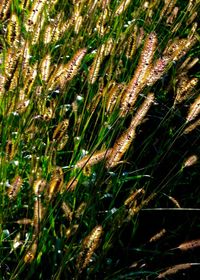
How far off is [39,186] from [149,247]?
0.89 m

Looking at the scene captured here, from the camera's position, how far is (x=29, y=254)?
1.51 metres

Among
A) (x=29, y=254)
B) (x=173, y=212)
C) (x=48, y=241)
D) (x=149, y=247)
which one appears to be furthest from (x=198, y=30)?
(x=29, y=254)

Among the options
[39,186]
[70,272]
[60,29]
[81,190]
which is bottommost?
[70,272]

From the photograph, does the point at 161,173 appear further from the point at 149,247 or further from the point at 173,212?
the point at 149,247

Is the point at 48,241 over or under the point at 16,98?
under

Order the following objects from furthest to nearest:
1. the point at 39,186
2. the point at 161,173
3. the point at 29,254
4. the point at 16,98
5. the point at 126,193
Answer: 1. the point at 161,173
2. the point at 126,193
3. the point at 16,98
4. the point at 39,186
5. the point at 29,254

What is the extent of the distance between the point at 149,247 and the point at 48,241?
554mm

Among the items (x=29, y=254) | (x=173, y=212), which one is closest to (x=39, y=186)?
(x=29, y=254)

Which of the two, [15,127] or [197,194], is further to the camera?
[197,194]

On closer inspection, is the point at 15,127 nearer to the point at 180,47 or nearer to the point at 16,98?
the point at 16,98

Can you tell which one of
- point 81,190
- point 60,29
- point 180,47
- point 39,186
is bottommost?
point 81,190

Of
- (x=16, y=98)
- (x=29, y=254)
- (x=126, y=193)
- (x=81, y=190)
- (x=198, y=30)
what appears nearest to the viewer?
Answer: (x=29, y=254)

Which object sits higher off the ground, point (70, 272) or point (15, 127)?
point (15, 127)

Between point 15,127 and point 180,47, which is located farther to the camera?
point 15,127
